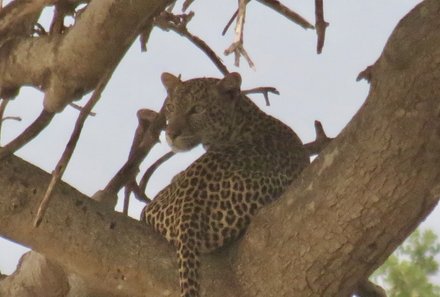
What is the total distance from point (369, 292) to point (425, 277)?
13.9 feet

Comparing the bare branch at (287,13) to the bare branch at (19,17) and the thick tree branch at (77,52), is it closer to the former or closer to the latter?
the thick tree branch at (77,52)

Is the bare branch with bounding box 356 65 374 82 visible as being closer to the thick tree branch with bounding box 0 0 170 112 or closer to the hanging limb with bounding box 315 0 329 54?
the hanging limb with bounding box 315 0 329 54

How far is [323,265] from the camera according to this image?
530 centimetres

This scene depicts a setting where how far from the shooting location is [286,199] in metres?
5.41

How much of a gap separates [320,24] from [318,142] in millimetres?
1355

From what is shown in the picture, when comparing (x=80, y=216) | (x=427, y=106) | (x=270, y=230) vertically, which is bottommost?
(x=80, y=216)

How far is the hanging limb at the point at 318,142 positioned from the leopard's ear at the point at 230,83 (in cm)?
50

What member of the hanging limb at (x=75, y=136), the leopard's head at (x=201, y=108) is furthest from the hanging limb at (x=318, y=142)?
the hanging limb at (x=75, y=136)

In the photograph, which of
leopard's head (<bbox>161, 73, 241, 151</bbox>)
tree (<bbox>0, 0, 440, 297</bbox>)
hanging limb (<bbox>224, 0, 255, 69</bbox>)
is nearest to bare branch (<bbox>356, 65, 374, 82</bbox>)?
tree (<bbox>0, 0, 440, 297</bbox>)

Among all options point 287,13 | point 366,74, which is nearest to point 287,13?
point 287,13

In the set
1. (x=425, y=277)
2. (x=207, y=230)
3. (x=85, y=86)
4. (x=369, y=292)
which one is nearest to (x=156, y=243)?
(x=207, y=230)

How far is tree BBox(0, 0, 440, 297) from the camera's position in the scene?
491 cm

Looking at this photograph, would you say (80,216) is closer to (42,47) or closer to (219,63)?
(42,47)

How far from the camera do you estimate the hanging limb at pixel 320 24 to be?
17.7 ft
